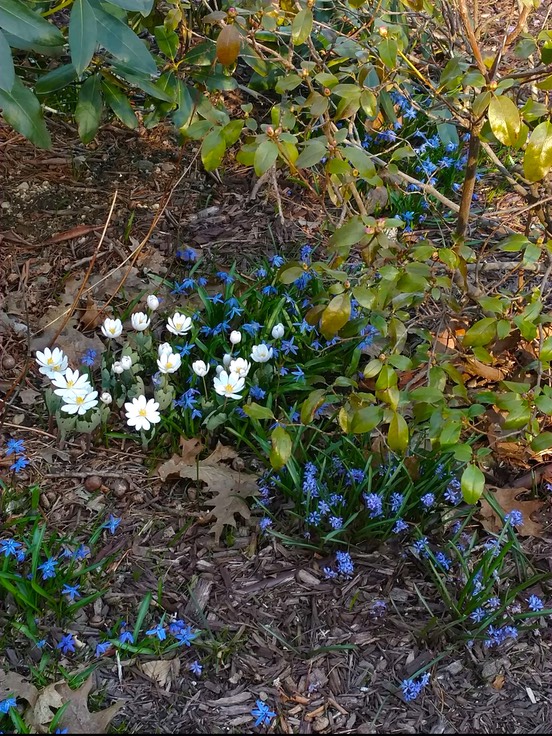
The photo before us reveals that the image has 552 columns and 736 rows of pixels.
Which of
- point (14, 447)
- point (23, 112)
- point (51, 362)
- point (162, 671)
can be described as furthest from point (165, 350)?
point (162, 671)

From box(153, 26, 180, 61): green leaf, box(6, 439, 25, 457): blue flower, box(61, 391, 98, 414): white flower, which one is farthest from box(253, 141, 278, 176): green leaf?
box(6, 439, 25, 457): blue flower

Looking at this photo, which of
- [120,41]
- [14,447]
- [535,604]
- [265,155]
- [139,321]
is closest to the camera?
[265,155]

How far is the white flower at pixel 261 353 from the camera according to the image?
110 inches

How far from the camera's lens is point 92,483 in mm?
2643

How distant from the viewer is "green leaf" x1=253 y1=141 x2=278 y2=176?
6.68ft

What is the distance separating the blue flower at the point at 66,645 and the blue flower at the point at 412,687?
0.96m

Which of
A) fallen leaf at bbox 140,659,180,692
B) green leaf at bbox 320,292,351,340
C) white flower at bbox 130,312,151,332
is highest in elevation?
green leaf at bbox 320,292,351,340

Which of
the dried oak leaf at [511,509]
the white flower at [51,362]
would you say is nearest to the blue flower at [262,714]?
the dried oak leaf at [511,509]

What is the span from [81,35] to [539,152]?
1442 millimetres

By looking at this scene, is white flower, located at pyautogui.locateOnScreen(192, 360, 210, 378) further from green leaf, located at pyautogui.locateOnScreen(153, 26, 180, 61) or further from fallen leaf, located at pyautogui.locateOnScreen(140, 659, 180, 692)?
green leaf, located at pyautogui.locateOnScreen(153, 26, 180, 61)

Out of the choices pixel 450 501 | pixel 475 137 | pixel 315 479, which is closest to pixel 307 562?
pixel 315 479

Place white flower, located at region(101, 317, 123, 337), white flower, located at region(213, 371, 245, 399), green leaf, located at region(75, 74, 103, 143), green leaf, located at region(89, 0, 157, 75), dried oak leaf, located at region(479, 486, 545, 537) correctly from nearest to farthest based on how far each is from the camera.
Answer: green leaf, located at region(89, 0, 157, 75) < dried oak leaf, located at region(479, 486, 545, 537) < white flower, located at region(213, 371, 245, 399) < white flower, located at region(101, 317, 123, 337) < green leaf, located at region(75, 74, 103, 143)

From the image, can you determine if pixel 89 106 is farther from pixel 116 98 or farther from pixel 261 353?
pixel 261 353

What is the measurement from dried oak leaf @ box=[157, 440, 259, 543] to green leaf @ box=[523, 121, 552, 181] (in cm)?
135
